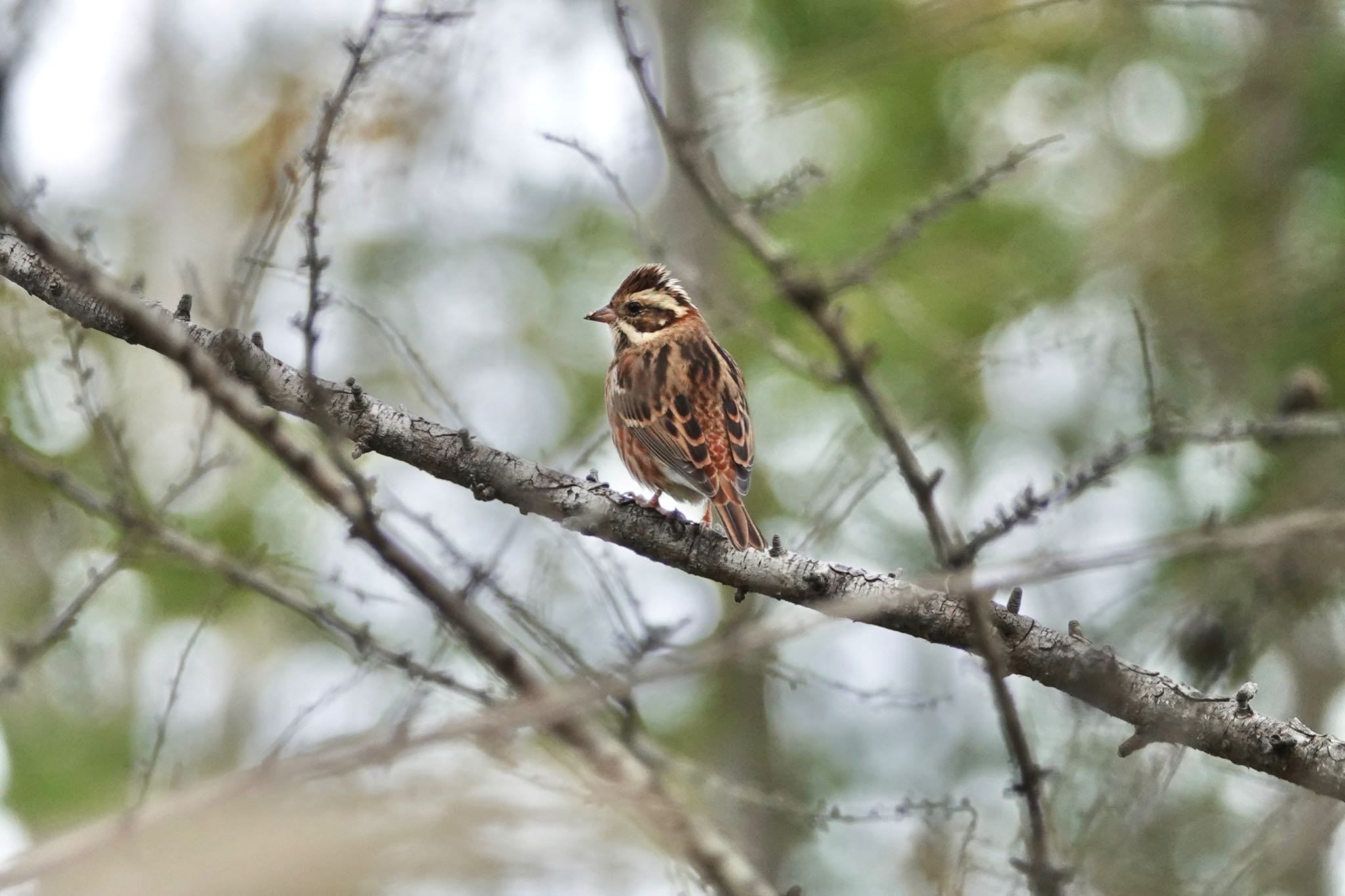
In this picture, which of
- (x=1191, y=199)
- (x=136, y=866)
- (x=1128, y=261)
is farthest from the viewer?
(x=1191, y=199)

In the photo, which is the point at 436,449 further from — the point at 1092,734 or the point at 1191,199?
the point at 1191,199

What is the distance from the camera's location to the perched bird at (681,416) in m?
6.38

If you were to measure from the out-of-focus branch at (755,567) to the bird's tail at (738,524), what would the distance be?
236 mm

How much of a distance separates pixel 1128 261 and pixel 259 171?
8.01 metres

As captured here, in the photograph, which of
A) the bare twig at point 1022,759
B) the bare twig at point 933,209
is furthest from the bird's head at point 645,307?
the bare twig at point 1022,759

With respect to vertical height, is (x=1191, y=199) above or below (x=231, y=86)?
below

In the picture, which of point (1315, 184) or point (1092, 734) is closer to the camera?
point (1092, 734)

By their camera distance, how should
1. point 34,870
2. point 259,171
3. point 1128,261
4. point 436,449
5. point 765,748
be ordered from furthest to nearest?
point 259,171 < point 765,748 < point 1128,261 < point 436,449 < point 34,870

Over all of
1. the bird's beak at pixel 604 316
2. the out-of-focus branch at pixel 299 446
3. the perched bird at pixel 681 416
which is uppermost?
the bird's beak at pixel 604 316

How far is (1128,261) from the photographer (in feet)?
30.2

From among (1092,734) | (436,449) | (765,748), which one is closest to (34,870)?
(436,449)

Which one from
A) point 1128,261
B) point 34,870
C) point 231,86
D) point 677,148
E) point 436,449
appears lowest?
point 34,870

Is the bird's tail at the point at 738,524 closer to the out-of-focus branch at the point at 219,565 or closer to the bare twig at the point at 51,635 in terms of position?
the out-of-focus branch at the point at 219,565

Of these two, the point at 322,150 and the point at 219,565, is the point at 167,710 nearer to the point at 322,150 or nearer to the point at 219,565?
the point at 219,565
